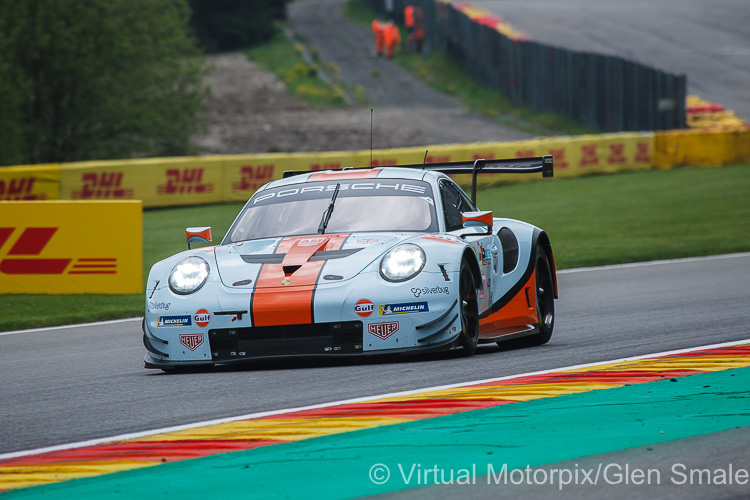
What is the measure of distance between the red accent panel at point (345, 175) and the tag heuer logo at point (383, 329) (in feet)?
6.31

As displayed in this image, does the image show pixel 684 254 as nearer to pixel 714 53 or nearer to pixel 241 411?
pixel 241 411

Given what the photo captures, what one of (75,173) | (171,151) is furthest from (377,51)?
(75,173)

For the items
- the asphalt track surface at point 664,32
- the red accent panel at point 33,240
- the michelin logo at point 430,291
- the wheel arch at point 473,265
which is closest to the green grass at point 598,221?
the red accent panel at point 33,240

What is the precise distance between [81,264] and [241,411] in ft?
27.4

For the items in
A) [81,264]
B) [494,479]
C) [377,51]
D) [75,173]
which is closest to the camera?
[494,479]

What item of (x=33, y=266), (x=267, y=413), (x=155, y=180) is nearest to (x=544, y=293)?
(x=267, y=413)

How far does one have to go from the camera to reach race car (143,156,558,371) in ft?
22.8

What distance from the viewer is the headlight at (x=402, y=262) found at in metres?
7.08

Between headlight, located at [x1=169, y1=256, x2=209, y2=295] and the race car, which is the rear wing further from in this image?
headlight, located at [x1=169, y1=256, x2=209, y2=295]

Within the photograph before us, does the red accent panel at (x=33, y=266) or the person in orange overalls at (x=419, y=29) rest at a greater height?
the person in orange overalls at (x=419, y=29)

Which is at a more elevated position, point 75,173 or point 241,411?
point 241,411

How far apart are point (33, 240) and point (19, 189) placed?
11241mm

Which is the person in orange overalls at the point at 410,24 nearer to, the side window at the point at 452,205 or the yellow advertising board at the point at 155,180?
the yellow advertising board at the point at 155,180

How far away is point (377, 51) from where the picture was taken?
58688 millimetres
